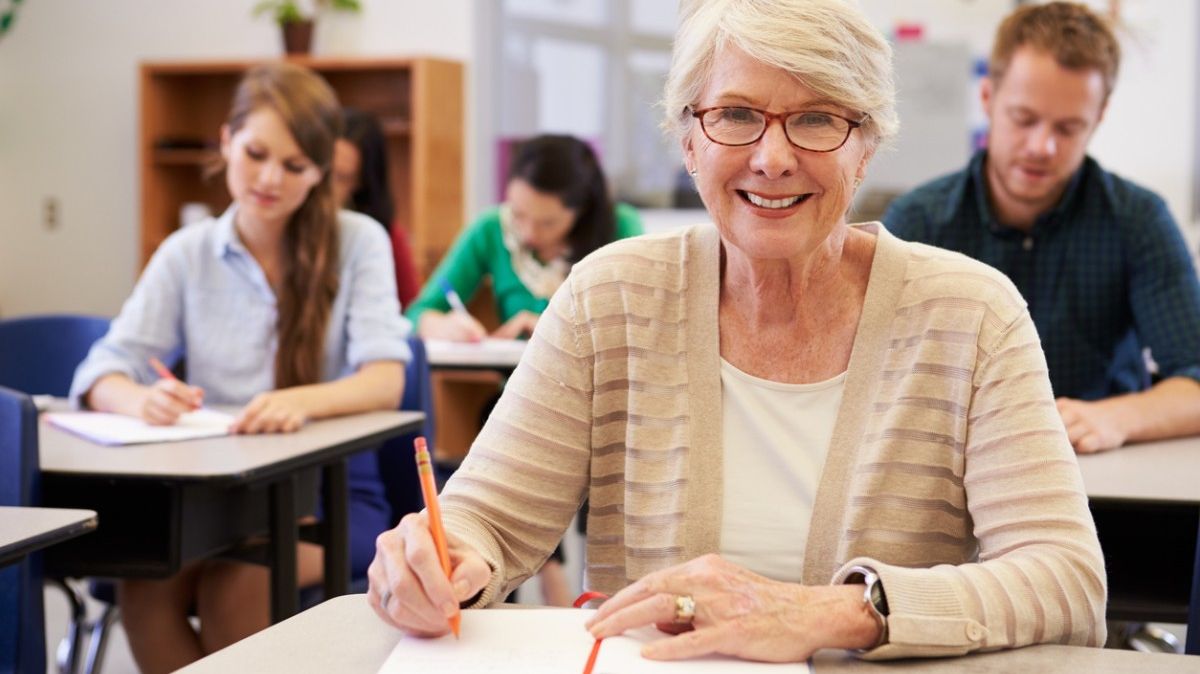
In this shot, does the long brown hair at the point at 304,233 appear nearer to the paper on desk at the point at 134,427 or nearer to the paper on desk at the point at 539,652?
the paper on desk at the point at 134,427

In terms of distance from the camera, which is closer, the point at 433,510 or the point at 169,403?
the point at 433,510

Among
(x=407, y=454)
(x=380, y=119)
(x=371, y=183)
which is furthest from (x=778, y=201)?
(x=380, y=119)

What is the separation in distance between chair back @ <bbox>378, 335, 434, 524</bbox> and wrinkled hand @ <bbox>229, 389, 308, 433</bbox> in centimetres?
34

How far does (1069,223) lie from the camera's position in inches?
97.9

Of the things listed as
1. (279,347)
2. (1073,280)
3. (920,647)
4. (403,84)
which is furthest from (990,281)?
(403,84)

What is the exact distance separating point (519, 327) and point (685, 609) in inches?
105

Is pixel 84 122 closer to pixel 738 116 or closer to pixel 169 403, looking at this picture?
pixel 169 403

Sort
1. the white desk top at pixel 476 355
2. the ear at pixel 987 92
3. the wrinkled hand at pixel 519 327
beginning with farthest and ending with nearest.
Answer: the wrinkled hand at pixel 519 327, the white desk top at pixel 476 355, the ear at pixel 987 92

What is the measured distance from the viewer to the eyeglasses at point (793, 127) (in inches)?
52.0

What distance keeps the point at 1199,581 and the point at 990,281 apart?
50cm

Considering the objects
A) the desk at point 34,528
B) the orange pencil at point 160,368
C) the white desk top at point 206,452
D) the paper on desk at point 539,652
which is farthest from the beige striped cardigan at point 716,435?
the orange pencil at point 160,368

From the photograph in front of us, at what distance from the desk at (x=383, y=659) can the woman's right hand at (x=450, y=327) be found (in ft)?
8.02

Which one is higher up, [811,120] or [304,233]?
[811,120]

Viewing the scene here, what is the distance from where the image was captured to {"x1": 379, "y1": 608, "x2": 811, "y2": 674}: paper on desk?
1.04 m
